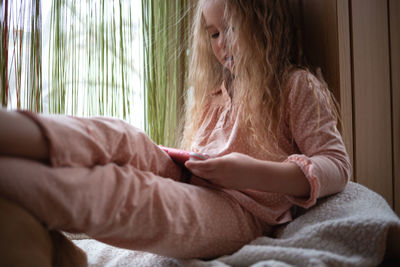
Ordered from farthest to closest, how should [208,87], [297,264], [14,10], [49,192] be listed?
[208,87]
[14,10]
[297,264]
[49,192]

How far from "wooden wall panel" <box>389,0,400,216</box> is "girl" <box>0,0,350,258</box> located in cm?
50

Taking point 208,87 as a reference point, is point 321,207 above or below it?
below

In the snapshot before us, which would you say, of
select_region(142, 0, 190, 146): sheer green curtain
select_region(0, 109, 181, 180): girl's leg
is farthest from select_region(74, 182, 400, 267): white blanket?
select_region(142, 0, 190, 146): sheer green curtain

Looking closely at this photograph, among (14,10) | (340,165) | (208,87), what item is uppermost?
(14,10)

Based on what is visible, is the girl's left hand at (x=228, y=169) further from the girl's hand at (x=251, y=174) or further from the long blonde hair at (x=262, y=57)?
the long blonde hair at (x=262, y=57)

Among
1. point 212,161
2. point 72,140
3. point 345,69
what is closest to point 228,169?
point 212,161

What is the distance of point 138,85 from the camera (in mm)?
1209

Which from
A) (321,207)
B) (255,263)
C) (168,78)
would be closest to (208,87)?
(168,78)

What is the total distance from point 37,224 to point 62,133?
0.46 ft

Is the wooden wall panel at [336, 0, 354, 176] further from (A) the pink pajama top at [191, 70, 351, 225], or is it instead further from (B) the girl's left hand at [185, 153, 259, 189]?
(B) the girl's left hand at [185, 153, 259, 189]

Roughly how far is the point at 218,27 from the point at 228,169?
511 millimetres

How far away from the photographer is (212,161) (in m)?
0.66

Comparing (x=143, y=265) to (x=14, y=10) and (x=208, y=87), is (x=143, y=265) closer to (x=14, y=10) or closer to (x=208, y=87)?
(x=208, y=87)

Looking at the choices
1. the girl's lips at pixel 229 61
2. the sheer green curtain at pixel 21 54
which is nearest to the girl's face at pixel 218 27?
the girl's lips at pixel 229 61
